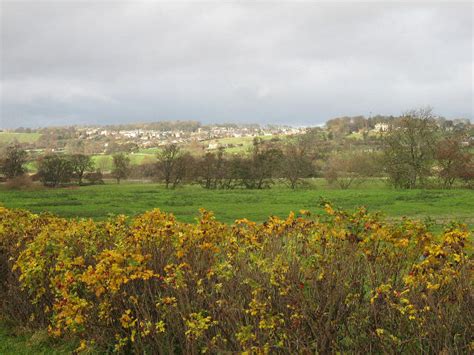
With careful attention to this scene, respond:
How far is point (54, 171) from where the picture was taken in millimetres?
51469

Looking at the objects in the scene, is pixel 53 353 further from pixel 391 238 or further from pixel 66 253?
pixel 391 238

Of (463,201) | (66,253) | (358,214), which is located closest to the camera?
(358,214)

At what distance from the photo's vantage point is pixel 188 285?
515 centimetres

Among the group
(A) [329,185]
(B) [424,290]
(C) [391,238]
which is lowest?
(A) [329,185]

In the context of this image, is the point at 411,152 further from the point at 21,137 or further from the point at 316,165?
the point at 21,137

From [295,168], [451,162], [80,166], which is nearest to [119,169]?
[80,166]

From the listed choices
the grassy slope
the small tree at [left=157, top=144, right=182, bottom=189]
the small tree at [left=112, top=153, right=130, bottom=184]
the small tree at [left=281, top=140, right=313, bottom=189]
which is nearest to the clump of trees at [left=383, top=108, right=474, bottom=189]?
the small tree at [left=281, top=140, right=313, bottom=189]

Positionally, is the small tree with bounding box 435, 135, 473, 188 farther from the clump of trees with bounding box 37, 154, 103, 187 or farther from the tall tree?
the clump of trees with bounding box 37, 154, 103, 187

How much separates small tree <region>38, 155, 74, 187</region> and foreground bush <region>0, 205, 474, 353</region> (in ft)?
158

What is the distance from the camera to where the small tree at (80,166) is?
5406 centimetres

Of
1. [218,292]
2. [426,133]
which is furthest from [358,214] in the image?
[426,133]

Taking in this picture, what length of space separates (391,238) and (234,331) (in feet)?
6.23

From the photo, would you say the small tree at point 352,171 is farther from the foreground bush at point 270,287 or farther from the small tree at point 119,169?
the foreground bush at point 270,287

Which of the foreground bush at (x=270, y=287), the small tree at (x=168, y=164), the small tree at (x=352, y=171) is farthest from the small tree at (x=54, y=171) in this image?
the foreground bush at (x=270, y=287)
